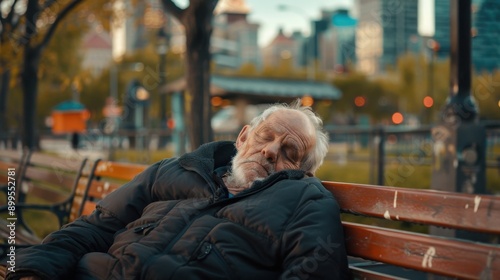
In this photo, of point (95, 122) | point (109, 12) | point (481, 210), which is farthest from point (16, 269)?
point (95, 122)

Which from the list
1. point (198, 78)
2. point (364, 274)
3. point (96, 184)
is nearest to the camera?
point (364, 274)

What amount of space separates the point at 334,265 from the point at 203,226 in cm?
62

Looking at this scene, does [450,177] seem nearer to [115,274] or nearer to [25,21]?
[115,274]

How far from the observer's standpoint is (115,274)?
12.0ft

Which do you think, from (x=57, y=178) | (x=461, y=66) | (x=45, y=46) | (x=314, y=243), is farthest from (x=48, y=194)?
(x=45, y=46)

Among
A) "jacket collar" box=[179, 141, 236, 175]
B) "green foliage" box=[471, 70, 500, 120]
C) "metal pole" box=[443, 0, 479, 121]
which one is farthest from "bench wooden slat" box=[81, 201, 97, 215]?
"green foliage" box=[471, 70, 500, 120]

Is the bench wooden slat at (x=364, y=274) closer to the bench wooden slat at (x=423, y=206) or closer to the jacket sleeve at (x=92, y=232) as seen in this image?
the bench wooden slat at (x=423, y=206)

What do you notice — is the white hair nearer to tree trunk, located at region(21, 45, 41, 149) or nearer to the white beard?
the white beard

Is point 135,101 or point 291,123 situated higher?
point 291,123

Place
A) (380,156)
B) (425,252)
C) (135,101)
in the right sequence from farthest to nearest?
(135,101) → (380,156) → (425,252)

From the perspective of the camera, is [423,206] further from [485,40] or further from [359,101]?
[359,101]

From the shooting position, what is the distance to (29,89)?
14.6m

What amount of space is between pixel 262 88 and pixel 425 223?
34895 mm

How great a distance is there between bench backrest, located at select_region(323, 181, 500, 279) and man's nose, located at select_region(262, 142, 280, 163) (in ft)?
1.01
